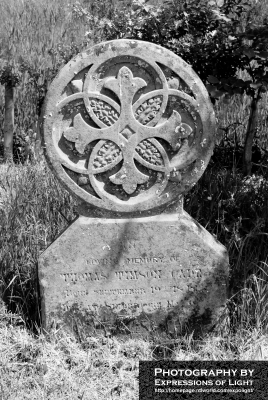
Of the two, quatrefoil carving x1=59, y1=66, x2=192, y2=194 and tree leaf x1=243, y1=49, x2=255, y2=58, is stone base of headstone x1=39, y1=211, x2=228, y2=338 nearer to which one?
quatrefoil carving x1=59, y1=66, x2=192, y2=194

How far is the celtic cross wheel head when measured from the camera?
2793mm

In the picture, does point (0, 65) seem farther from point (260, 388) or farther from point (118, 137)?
point (260, 388)

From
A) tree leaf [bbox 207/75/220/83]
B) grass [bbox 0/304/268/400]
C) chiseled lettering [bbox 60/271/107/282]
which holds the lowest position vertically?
grass [bbox 0/304/268/400]

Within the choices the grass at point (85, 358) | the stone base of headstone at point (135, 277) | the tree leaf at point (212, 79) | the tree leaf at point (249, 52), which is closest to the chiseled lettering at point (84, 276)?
the stone base of headstone at point (135, 277)

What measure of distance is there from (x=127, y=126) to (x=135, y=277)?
0.75 meters

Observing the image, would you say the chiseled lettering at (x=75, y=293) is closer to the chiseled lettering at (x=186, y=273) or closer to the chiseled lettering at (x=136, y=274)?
the chiseled lettering at (x=136, y=274)

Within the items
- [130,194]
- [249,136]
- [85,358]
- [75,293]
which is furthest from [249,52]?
[85,358]

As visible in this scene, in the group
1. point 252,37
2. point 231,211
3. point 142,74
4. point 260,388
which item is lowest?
point 260,388

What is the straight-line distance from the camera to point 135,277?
3.05 metres

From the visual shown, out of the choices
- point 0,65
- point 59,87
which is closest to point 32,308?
point 59,87

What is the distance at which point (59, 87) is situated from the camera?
280 centimetres

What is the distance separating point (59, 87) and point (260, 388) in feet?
5.47

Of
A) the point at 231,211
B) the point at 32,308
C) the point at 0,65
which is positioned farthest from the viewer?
the point at 0,65

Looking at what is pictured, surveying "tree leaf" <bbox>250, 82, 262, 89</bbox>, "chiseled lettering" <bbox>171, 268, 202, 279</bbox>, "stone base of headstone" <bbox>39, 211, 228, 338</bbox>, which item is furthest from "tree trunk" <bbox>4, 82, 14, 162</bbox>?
"chiseled lettering" <bbox>171, 268, 202, 279</bbox>
